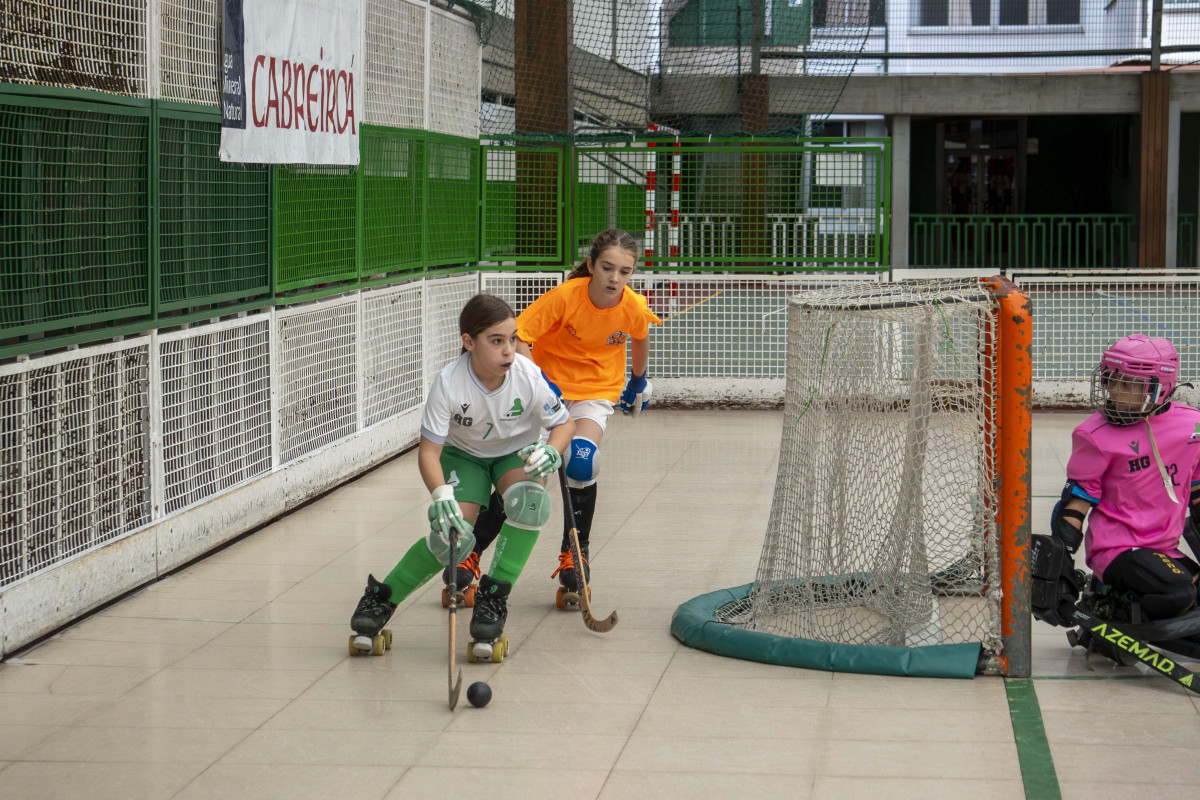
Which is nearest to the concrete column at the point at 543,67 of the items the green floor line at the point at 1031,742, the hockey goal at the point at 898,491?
the hockey goal at the point at 898,491

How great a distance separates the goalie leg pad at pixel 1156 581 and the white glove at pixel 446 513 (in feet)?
7.81

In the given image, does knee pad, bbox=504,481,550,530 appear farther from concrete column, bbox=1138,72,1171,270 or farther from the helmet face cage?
concrete column, bbox=1138,72,1171,270

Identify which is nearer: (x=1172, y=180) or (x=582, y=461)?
(x=582, y=461)

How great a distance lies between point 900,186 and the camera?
95.7 feet

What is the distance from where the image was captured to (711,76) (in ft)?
50.7

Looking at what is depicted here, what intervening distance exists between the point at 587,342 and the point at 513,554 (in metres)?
1.34

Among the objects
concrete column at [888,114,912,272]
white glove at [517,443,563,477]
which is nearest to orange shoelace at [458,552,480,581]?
white glove at [517,443,563,477]

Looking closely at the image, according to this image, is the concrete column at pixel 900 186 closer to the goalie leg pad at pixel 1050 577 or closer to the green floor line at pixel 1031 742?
the goalie leg pad at pixel 1050 577

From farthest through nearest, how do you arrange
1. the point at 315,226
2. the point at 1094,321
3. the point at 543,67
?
the point at 543,67, the point at 1094,321, the point at 315,226

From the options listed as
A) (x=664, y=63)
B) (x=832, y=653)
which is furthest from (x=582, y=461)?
(x=664, y=63)

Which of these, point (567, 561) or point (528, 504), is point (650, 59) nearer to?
point (567, 561)

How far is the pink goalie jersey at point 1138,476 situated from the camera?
525 cm

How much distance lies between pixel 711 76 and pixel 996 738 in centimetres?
1176

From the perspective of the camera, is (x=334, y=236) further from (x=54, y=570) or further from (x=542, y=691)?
(x=542, y=691)
